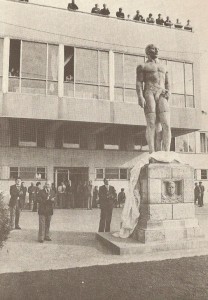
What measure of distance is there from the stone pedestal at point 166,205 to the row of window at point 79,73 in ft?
35.5

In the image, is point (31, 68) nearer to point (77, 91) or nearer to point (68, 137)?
point (77, 91)

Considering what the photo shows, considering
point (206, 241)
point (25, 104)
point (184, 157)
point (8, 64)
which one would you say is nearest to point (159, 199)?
point (206, 241)

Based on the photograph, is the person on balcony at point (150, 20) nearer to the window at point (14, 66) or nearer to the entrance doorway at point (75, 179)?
the window at point (14, 66)

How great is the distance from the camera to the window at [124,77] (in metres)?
17.9

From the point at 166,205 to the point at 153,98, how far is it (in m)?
2.43

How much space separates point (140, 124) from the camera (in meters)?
17.7

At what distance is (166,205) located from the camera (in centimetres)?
694

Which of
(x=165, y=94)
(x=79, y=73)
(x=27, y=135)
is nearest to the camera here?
(x=165, y=94)

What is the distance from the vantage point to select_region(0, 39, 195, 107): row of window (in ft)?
54.0

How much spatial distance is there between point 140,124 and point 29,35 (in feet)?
23.9

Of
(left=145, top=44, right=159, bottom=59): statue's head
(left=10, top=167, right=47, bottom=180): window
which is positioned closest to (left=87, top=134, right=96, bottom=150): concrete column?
(left=10, top=167, right=47, bottom=180): window

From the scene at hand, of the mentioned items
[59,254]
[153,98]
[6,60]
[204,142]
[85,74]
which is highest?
[6,60]

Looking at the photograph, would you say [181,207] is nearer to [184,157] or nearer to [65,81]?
[65,81]

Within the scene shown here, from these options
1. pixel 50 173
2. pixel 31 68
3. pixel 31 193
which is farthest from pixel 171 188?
pixel 50 173
